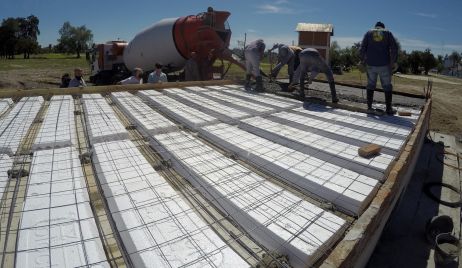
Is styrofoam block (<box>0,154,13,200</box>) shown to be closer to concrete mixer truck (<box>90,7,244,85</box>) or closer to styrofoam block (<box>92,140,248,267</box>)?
styrofoam block (<box>92,140,248,267</box>)

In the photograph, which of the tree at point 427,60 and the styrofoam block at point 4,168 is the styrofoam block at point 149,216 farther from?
the tree at point 427,60

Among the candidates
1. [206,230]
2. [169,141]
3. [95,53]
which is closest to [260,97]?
[169,141]

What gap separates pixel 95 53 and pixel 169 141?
40.3 ft

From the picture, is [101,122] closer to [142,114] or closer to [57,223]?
[142,114]

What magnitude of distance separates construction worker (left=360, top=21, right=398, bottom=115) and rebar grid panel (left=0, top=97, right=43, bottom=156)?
16.6ft

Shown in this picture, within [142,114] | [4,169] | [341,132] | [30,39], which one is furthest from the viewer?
[30,39]

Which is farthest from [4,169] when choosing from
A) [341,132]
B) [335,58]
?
[335,58]

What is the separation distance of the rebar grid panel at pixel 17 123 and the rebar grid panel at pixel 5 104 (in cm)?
10

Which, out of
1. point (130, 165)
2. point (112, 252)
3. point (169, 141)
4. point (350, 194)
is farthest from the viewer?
point (169, 141)

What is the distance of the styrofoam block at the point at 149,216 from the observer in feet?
5.57

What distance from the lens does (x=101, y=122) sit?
13.5ft

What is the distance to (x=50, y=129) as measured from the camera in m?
3.78

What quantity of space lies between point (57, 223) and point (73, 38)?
74.0m

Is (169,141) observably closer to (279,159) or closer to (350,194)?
(279,159)
